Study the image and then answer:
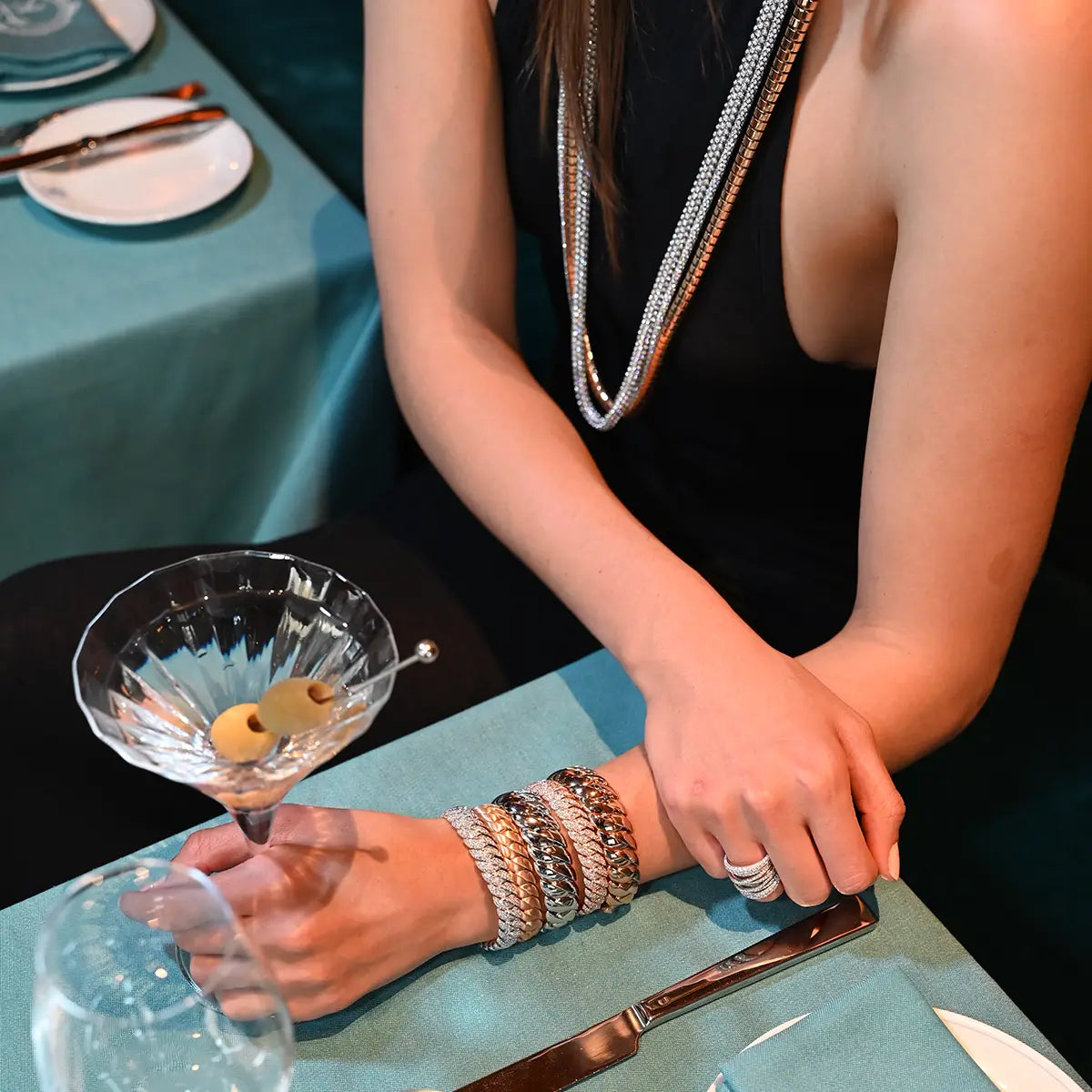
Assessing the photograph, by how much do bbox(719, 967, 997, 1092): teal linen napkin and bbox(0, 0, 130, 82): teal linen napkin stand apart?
3.86 ft

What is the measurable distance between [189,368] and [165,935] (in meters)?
0.69

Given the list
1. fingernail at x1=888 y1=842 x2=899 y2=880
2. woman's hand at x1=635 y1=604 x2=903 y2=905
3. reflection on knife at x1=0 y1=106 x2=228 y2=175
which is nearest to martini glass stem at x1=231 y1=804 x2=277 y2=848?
woman's hand at x1=635 y1=604 x2=903 y2=905

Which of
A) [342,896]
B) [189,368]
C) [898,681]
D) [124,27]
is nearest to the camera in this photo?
[342,896]

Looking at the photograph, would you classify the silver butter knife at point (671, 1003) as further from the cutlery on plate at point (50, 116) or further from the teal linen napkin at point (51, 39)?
the teal linen napkin at point (51, 39)

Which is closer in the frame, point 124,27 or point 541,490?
point 541,490

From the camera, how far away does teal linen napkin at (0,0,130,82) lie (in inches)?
49.7

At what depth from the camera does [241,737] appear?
1.79 ft

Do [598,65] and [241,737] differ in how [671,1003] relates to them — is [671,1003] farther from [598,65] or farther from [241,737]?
[598,65]

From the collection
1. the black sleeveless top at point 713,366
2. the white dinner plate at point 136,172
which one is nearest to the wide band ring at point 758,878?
the black sleeveless top at point 713,366

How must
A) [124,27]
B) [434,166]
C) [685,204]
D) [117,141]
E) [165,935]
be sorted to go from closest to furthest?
[165,935] → [685,204] → [434,166] → [117,141] → [124,27]

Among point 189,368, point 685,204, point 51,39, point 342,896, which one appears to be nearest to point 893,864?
point 342,896

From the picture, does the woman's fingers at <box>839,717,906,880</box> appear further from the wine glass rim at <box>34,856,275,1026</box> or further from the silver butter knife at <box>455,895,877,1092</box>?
the wine glass rim at <box>34,856,275,1026</box>

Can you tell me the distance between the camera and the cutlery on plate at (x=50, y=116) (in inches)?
46.7

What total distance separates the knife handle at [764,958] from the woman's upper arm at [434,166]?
0.54 meters
